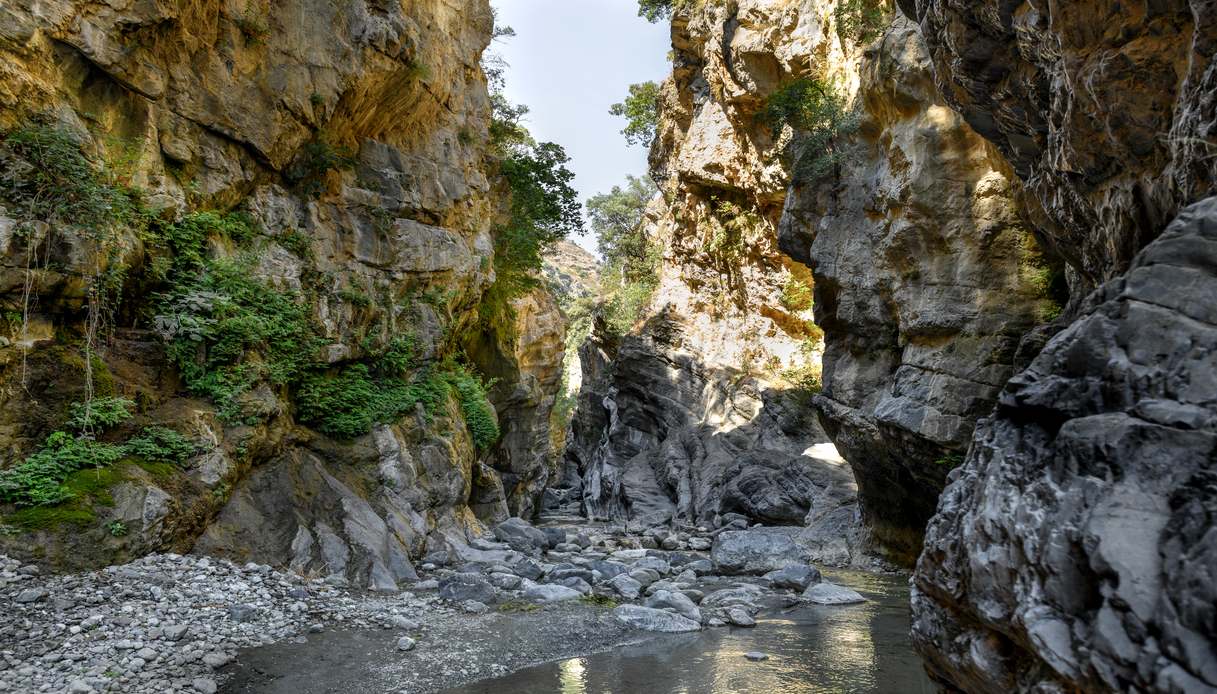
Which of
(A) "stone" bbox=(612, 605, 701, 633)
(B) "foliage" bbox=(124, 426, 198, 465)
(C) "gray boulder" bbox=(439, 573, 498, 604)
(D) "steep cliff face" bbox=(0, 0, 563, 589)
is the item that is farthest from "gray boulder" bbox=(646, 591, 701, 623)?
(B) "foliage" bbox=(124, 426, 198, 465)

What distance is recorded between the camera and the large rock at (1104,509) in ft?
9.71

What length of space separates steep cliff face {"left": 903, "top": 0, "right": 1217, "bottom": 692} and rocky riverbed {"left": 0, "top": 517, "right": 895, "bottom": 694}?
460cm

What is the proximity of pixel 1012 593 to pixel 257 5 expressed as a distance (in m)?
14.8

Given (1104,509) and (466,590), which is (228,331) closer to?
(466,590)

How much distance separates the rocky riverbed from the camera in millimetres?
5762

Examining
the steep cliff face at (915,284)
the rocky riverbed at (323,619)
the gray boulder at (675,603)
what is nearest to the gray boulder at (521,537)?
the rocky riverbed at (323,619)

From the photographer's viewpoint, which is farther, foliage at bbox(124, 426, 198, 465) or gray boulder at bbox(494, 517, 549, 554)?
gray boulder at bbox(494, 517, 549, 554)

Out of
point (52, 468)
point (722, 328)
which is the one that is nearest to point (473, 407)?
point (52, 468)

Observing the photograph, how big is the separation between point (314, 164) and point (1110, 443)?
14.3m

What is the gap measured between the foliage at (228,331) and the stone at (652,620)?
6.37 meters

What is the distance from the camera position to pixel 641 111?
33.8m

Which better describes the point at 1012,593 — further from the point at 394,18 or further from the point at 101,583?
the point at 394,18

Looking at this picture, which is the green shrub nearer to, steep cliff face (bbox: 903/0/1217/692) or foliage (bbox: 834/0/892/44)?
A: steep cliff face (bbox: 903/0/1217/692)

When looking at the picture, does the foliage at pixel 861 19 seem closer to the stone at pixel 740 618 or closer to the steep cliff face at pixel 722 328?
the steep cliff face at pixel 722 328
